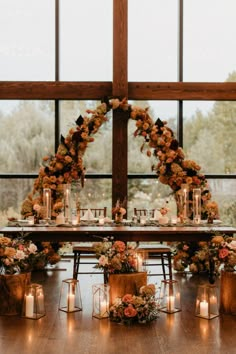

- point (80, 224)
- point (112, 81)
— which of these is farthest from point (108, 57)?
point (80, 224)

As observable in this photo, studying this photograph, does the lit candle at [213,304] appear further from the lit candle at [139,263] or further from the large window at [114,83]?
the large window at [114,83]

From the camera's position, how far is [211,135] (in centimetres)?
787

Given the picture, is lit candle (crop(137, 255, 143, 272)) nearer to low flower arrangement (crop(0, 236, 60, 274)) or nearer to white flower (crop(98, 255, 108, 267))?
white flower (crop(98, 255, 108, 267))

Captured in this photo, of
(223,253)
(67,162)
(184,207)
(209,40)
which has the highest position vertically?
(209,40)

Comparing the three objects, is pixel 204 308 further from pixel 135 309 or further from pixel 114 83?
pixel 114 83

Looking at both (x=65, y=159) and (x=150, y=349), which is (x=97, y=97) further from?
(x=150, y=349)

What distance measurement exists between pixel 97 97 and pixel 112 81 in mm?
317

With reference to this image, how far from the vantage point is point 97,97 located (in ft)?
24.9

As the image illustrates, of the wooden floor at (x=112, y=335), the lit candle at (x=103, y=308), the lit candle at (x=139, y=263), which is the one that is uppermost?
the lit candle at (x=139, y=263)

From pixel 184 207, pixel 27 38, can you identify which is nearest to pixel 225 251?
pixel 184 207

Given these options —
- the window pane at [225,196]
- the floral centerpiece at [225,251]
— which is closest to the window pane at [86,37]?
the window pane at [225,196]

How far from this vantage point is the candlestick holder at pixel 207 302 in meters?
4.48

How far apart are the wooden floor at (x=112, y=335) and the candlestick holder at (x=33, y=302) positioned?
2.9 inches

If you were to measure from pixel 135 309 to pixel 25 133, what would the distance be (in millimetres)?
4213
